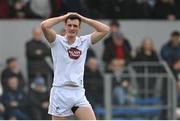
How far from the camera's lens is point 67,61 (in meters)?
11.1

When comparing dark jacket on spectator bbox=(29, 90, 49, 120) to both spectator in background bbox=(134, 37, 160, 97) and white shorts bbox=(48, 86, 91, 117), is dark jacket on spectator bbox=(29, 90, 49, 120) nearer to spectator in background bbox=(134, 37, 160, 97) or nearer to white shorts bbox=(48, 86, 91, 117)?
spectator in background bbox=(134, 37, 160, 97)

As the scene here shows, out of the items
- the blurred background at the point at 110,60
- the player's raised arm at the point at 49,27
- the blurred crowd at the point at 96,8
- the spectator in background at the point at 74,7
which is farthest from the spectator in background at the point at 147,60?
the player's raised arm at the point at 49,27

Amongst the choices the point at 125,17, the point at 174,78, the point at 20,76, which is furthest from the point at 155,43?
the point at 20,76

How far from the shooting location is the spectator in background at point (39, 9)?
1883 cm

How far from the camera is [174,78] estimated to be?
682 inches

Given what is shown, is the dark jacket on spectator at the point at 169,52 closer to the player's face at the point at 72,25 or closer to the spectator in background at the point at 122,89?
the spectator in background at the point at 122,89

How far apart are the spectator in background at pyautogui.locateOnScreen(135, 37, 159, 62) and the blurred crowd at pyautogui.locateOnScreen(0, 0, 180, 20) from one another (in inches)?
57.9

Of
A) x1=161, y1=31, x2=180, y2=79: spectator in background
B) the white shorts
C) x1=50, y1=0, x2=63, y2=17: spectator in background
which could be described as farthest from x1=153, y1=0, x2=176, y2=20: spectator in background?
the white shorts

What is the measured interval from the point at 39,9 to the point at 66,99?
26.4 feet

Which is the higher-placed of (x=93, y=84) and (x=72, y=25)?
(x=72, y=25)

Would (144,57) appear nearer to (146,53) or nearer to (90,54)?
(146,53)

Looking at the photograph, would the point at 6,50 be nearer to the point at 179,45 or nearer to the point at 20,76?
the point at 20,76

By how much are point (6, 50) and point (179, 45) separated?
3.74 m

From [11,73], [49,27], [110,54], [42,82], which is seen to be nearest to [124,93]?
Answer: [110,54]
